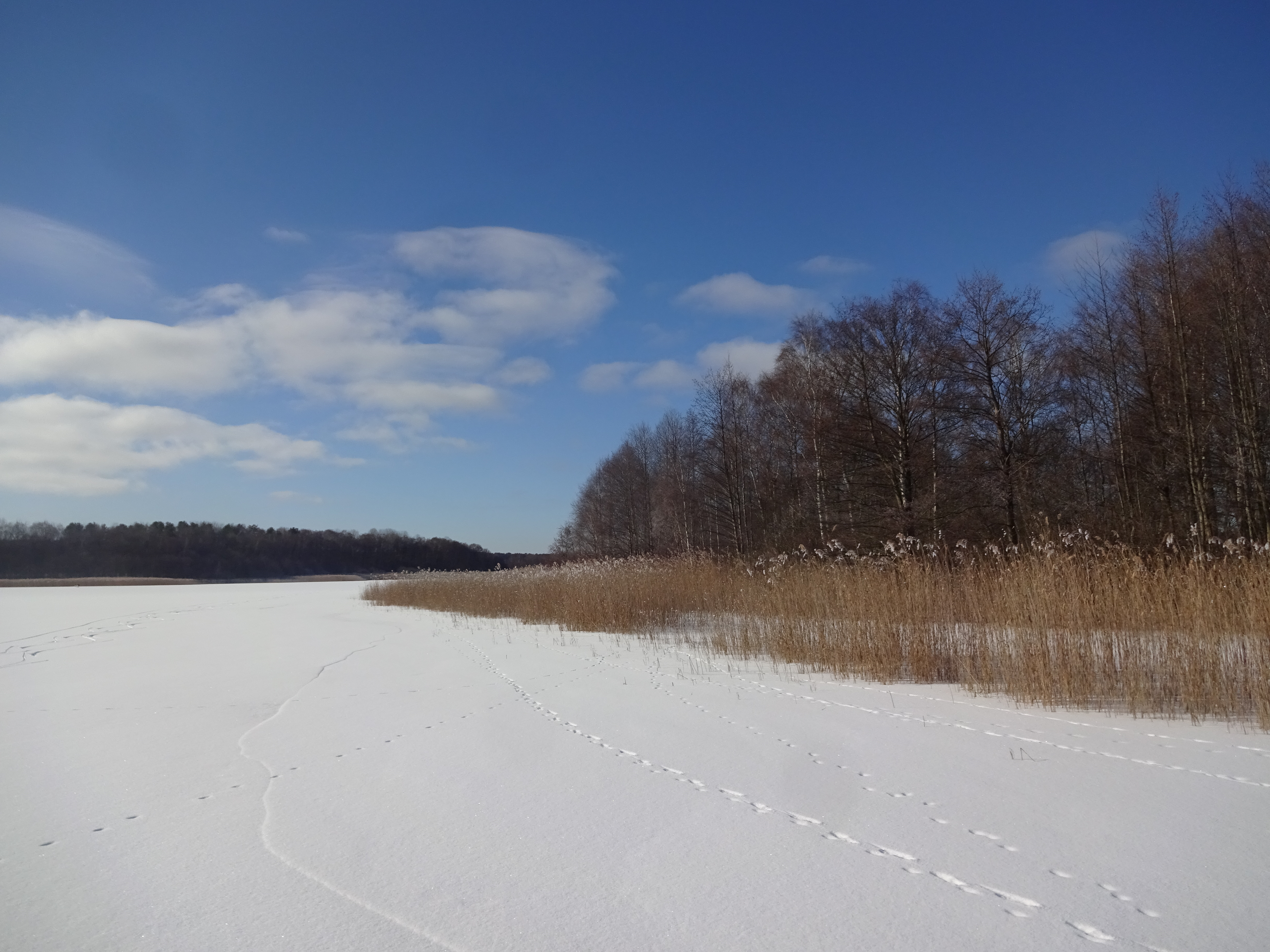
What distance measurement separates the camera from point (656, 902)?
88.6 inches

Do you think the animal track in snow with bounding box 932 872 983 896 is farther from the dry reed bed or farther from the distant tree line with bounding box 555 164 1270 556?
the distant tree line with bounding box 555 164 1270 556

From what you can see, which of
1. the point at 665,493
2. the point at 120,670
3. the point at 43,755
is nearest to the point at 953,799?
the point at 43,755

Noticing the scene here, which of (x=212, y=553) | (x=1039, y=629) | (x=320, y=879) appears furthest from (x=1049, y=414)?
(x=212, y=553)

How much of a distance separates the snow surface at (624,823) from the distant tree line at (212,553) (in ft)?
128

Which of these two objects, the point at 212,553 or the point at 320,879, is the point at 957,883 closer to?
the point at 320,879

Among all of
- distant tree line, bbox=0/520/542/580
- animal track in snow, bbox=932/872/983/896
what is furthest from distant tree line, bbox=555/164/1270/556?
distant tree line, bbox=0/520/542/580

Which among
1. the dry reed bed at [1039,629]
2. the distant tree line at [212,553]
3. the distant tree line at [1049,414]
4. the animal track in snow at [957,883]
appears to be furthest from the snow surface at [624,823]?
the distant tree line at [212,553]

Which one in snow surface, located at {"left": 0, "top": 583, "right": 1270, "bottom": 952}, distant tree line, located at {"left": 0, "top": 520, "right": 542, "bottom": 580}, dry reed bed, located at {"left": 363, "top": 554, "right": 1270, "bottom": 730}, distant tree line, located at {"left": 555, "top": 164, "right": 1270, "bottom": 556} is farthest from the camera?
distant tree line, located at {"left": 0, "top": 520, "right": 542, "bottom": 580}

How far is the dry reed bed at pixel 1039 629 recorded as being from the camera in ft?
15.4

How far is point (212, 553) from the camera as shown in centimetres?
6200

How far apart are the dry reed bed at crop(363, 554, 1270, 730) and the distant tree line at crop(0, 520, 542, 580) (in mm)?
36855

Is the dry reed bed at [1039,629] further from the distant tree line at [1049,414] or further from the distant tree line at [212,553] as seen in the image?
the distant tree line at [212,553]

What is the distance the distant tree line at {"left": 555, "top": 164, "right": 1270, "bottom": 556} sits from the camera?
1283 cm

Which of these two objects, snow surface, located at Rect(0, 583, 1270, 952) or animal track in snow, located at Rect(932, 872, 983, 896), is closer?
snow surface, located at Rect(0, 583, 1270, 952)
